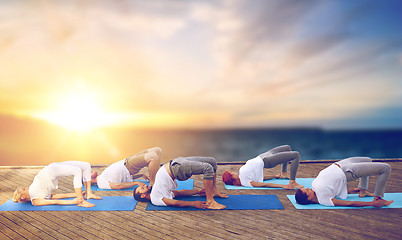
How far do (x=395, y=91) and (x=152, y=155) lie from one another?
23745 mm

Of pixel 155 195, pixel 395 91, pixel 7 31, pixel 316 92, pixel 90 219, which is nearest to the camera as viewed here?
pixel 90 219

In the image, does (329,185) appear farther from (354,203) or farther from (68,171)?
(68,171)

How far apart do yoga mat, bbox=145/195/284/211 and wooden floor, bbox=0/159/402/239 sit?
10 centimetres

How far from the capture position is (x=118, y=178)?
4.16m

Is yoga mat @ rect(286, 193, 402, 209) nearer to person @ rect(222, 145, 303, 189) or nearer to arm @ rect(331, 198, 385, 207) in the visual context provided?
arm @ rect(331, 198, 385, 207)

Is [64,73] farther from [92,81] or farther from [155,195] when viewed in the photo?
[155,195]

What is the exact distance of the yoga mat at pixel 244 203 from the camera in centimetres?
329

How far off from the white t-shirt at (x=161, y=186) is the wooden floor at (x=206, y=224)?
0.60 feet

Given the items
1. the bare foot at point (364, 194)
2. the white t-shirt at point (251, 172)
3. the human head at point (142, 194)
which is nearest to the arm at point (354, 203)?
the bare foot at point (364, 194)

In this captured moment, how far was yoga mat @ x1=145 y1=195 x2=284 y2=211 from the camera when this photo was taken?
329 centimetres

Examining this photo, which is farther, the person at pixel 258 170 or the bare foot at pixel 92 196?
the person at pixel 258 170

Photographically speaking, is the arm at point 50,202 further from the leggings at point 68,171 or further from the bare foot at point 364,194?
the bare foot at point 364,194

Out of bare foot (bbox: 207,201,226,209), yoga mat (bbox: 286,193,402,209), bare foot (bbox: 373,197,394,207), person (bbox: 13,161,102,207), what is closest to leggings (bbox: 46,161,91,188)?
person (bbox: 13,161,102,207)

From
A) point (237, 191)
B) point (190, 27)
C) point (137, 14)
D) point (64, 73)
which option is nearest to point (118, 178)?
point (237, 191)
